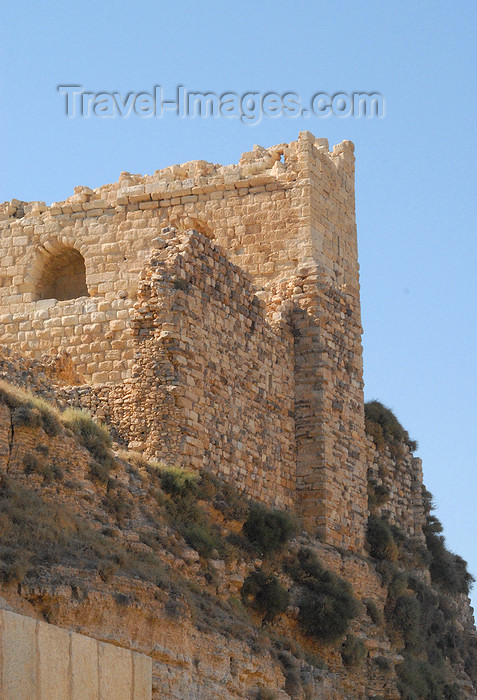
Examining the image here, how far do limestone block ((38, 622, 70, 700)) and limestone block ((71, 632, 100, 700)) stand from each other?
0.07 metres

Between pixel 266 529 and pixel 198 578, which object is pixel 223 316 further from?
pixel 198 578

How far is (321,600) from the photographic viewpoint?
1912cm

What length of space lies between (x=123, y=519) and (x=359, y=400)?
7.48 meters

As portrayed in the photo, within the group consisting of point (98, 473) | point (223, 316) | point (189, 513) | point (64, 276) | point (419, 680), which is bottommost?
point (419, 680)

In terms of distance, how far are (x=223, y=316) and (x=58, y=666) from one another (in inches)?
405

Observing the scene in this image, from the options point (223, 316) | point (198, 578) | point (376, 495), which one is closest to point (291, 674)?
point (198, 578)

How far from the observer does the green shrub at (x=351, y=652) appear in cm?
1936

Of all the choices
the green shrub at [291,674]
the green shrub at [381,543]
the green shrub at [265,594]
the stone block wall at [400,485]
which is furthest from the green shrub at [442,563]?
the green shrub at [291,674]

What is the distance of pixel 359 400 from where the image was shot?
75.2 ft

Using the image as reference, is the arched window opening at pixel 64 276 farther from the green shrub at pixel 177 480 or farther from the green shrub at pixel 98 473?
the green shrub at pixel 98 473

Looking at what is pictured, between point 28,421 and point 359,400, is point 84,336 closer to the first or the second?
point 359,400

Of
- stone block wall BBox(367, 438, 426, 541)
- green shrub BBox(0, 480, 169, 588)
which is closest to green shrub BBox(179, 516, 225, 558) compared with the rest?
green shrub BBox(0, 480, 169, 588)

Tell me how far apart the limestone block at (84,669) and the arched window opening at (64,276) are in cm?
1367

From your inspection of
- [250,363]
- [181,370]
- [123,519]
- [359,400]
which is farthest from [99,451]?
[359,400]
